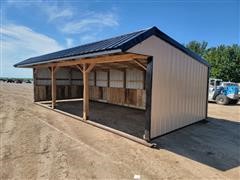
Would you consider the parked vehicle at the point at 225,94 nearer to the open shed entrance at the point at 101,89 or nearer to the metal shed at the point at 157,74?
the metal shed at the point at 157,74

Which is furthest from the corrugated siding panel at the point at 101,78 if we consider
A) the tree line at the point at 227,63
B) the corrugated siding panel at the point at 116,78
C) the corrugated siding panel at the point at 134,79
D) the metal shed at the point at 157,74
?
the tree line at the point at 227,63

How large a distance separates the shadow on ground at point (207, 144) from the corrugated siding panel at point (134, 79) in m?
4.50

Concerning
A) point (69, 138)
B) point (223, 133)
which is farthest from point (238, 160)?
point (69, 138)

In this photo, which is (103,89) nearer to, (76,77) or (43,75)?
(76,77)

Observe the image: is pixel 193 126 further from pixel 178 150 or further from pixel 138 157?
pixel 138 157

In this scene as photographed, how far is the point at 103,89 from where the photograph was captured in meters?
13.4

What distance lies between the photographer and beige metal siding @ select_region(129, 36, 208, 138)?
494cm

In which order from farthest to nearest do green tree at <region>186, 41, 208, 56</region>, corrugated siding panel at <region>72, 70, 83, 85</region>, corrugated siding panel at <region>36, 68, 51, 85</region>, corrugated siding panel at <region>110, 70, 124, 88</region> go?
1. green tree at <region>186, 41, 208, 56</region>
2. corrugated siding panel at <region>72, 70, 83, 85</region>
3. corrugated siding panel at <region>36, 68, 51, 85</region>
4. corrugated siding panel at <region>110, 70, 124, 88</region>

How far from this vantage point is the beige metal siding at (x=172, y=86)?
4945mm

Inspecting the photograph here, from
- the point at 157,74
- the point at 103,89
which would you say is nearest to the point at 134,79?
Result: the point at 103,89

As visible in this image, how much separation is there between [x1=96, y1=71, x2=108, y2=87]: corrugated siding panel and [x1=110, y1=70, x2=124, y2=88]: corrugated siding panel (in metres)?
0.71

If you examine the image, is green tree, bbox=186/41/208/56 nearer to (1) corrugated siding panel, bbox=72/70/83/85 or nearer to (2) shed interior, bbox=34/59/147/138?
(1) corrugated siding panel, bbox=72/70/83/85

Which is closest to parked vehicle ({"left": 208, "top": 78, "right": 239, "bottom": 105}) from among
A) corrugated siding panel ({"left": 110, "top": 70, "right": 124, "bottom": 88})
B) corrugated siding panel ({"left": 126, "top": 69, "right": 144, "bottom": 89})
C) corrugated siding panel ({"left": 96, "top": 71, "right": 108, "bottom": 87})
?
corrugated siding panel ({"left": 126, "top": 69, "right": 144, "bottom": 89})

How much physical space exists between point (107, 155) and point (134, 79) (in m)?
7.45
